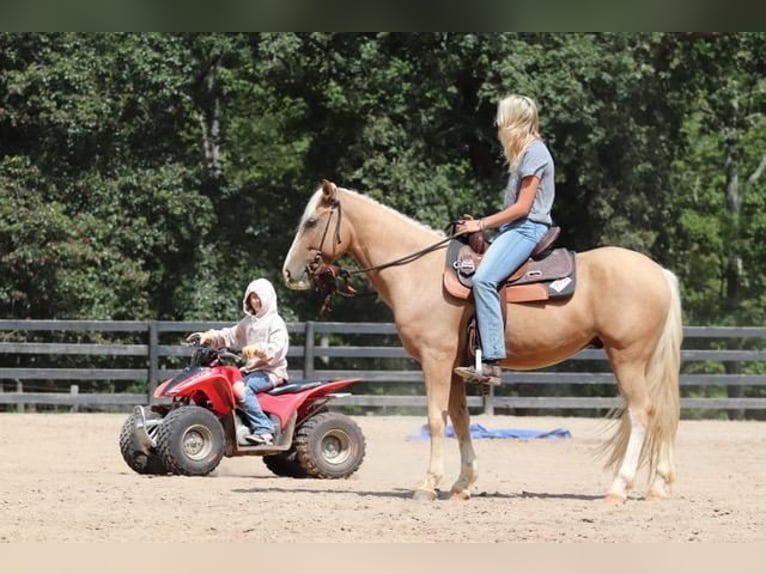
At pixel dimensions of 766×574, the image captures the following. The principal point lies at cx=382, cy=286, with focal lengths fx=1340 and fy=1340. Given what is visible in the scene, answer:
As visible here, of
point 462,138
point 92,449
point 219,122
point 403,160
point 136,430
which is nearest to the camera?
point 136,430

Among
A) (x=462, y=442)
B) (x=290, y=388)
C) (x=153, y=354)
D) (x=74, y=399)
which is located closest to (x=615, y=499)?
(x=462, y=442)

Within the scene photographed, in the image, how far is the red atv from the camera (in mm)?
9352

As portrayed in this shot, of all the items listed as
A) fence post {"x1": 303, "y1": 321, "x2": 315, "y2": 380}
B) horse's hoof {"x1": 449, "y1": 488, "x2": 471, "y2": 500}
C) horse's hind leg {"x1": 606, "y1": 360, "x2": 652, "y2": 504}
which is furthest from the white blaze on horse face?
fence post {"x1": 303, "y1": 321, "x2": 315, "y2": 380}

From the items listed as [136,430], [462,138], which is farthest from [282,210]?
[136,430]

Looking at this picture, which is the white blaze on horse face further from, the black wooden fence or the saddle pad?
the black wooden fence

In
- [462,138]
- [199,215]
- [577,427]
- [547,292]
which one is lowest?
[577,427]

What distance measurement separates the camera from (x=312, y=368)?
18.8 m

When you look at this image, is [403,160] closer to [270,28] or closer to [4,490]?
[4,490]

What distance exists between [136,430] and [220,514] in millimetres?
2748

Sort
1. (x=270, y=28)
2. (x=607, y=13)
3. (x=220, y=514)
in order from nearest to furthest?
(x=607, y=13)
(x=270, y=28)
(x=220, y=514)

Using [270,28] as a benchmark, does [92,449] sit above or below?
below

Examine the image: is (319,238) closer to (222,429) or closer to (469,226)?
(469,226)

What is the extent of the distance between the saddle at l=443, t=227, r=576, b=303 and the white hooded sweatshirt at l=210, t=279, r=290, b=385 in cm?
180

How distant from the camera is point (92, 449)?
534 inches
